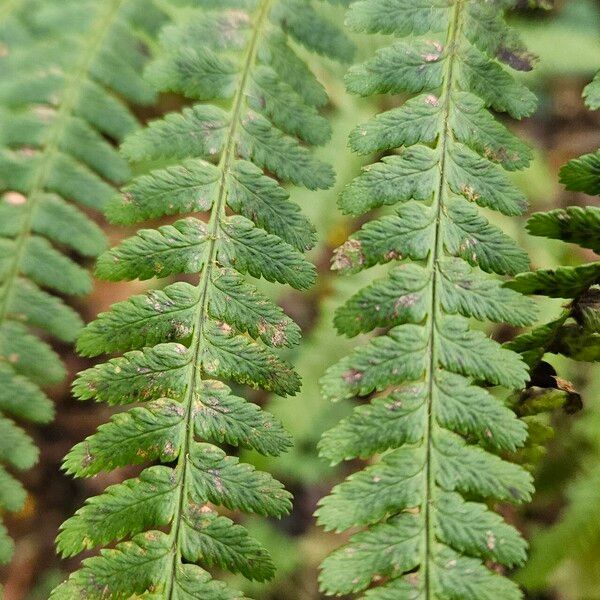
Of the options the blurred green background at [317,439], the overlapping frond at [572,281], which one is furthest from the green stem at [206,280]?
the blurred green background at [317,439]

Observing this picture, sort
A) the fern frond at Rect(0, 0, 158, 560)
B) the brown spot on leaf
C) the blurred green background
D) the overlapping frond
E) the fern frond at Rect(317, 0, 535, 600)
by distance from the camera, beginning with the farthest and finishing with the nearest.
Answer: the blurred green background
the brown spot on leaf
the fern frond at Rect(0, 0, 158, 560)
the overlapping frond
the fern frond at Rect(317, 0, 535, 600)

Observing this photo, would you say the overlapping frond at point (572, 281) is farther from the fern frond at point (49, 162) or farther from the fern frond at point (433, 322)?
the fern frond at point (49, 162)

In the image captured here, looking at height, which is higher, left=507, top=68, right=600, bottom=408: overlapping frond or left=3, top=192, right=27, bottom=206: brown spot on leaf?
left=3, top=192, right=27, bottom=206: brown spot on leaf

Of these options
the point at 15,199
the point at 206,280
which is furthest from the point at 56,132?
the point at 206,280

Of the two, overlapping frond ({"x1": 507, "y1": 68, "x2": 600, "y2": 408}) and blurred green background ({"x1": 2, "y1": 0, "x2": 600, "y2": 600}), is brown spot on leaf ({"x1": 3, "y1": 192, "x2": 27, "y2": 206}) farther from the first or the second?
overlapping frond ({"x1": 507, "y1": 68, "x2": 600, "y2": 408})

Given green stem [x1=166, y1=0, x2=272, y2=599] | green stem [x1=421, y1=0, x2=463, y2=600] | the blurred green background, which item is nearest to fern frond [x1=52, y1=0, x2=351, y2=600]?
green stem [x1=166, y1=0, x2=272, y2=599]

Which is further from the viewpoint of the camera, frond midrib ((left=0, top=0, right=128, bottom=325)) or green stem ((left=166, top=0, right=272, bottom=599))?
frond midrib ((left=0, top=0, right=128, bottom=325))
